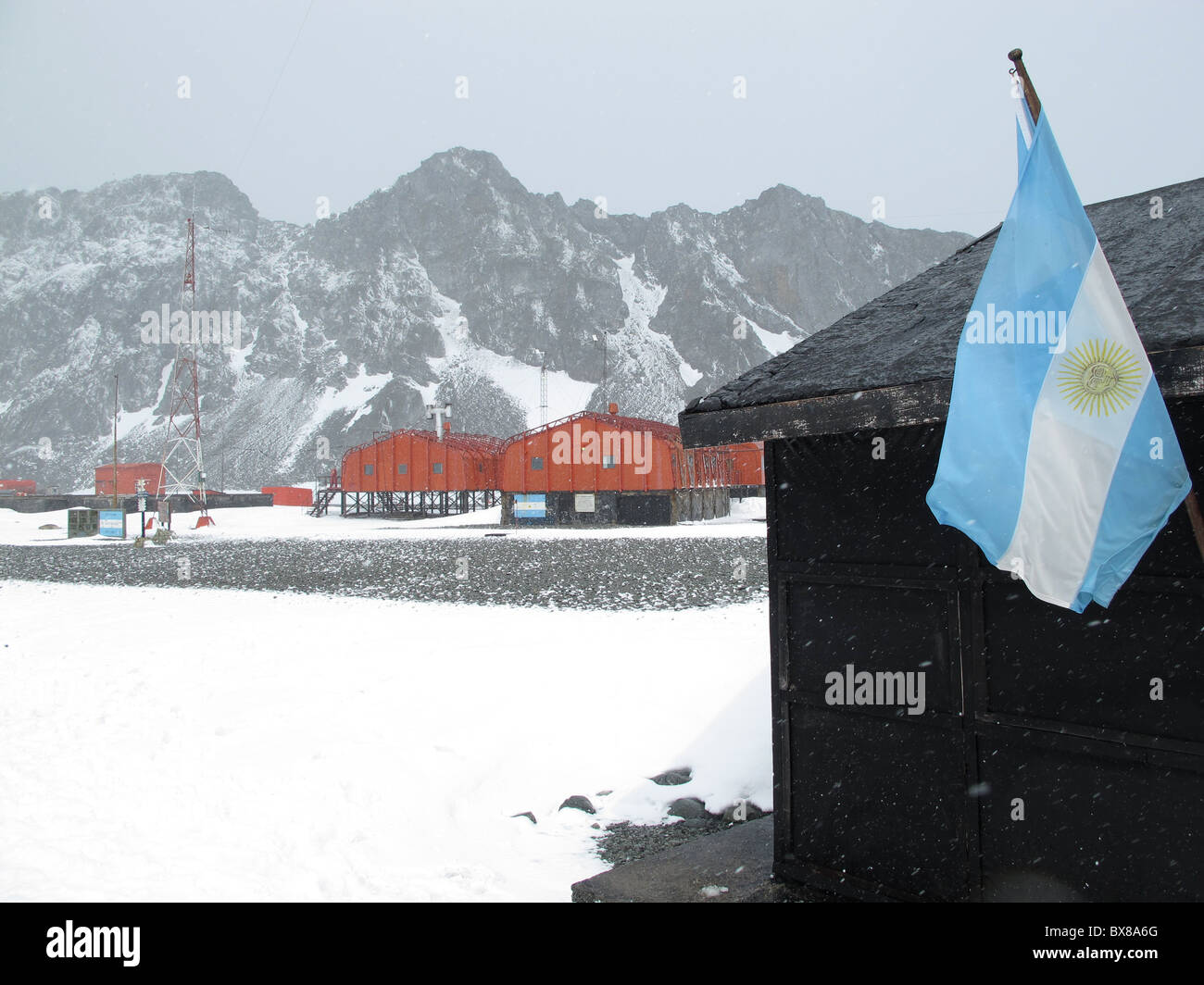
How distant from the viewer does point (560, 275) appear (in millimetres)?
168250

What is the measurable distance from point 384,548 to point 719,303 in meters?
149

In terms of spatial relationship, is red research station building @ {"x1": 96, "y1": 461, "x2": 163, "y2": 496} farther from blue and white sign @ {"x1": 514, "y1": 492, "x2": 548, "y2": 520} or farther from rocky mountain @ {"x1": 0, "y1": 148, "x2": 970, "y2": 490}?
rocky mountain @ {"x1": 0, "y1": 148, "x2": 970, "y2": 490}

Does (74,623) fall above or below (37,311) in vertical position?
below

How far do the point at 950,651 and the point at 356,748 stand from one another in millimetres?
4821

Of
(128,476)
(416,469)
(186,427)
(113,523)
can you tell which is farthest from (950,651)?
(186,427)

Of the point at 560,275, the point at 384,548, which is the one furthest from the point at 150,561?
the point at 560,275

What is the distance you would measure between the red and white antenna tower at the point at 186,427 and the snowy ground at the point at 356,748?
1344 inches

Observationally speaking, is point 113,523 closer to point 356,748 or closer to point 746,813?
point 356,748

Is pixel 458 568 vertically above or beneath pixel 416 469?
beneath

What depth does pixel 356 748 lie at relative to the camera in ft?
21.4

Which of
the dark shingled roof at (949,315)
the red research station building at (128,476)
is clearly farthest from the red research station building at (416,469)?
the dark shingled roof at (949,315)

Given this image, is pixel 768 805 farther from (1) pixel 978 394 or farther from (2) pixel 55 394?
(2) pixel 55 394
